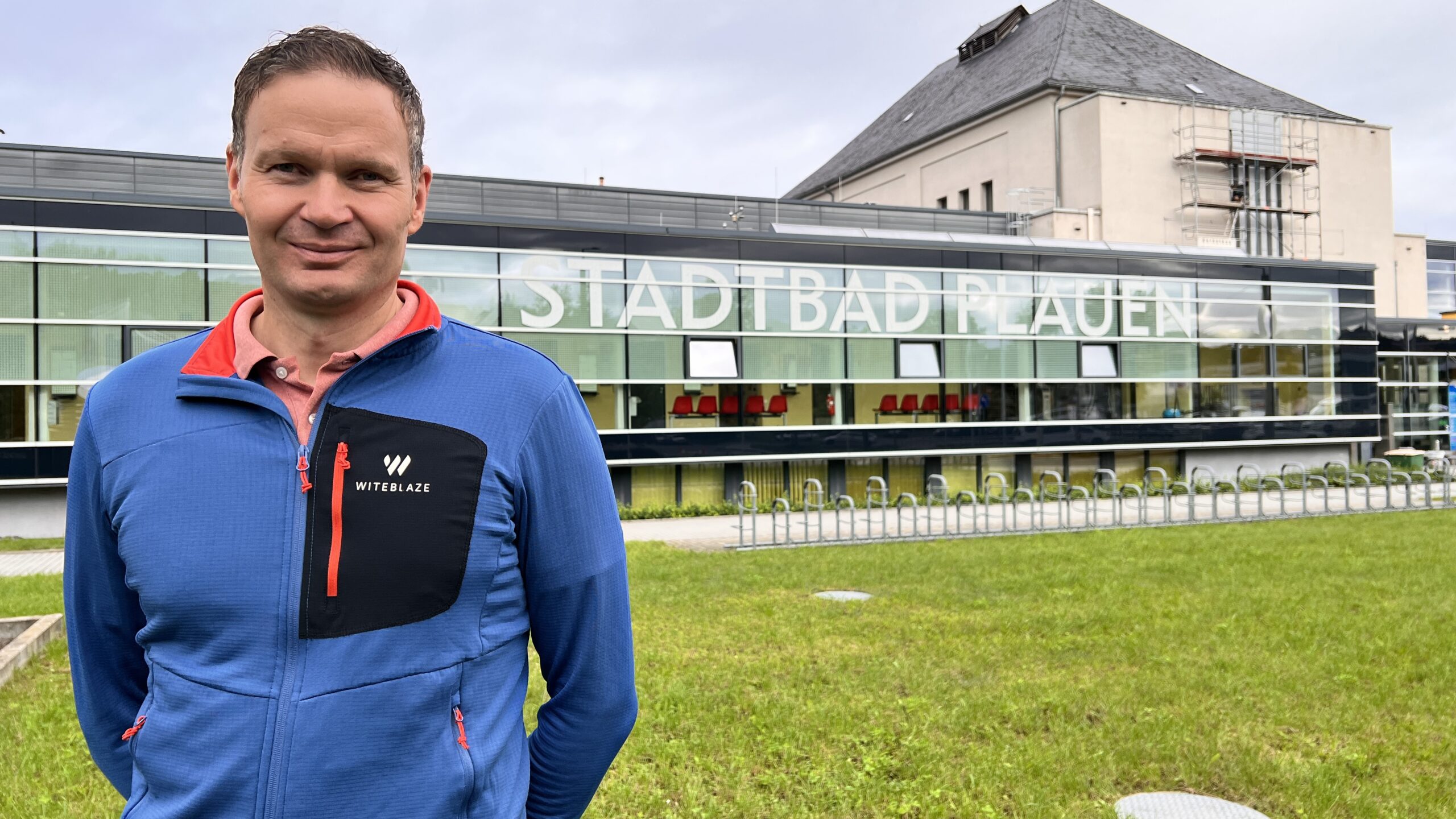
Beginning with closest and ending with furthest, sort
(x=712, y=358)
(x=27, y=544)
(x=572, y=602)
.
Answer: (x=572, y=602) → (x=27, y=544) → (x=712, y=358)

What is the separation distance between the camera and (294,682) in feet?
5.12

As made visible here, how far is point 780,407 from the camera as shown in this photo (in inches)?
831

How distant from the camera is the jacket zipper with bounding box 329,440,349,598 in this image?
1.59 meters

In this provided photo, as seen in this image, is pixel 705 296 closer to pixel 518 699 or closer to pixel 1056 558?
pixel 1056 558

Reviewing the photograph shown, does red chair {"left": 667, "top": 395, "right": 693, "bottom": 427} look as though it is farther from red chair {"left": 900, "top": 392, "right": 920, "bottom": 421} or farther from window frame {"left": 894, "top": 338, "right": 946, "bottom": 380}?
red chair {"left": 900, "top": 392, "right": 920, "bottom": 421}

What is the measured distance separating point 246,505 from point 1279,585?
1075 cm

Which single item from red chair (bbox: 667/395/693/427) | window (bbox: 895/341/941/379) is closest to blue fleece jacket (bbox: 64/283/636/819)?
red chair (bbox: 667/395/693/427)

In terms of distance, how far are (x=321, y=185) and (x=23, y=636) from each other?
783cm

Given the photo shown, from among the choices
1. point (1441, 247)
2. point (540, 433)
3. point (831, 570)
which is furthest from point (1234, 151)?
point (540, 433)

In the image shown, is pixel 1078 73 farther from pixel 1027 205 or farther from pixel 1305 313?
pixel 1305 313

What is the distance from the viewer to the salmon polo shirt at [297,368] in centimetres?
171

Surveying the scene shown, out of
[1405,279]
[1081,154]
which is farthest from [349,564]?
[1405,279]

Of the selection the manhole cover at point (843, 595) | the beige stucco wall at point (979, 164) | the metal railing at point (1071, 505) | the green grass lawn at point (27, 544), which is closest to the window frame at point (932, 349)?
the metal railing at point (1071, 505)

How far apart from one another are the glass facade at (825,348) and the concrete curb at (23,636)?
9.94 m
